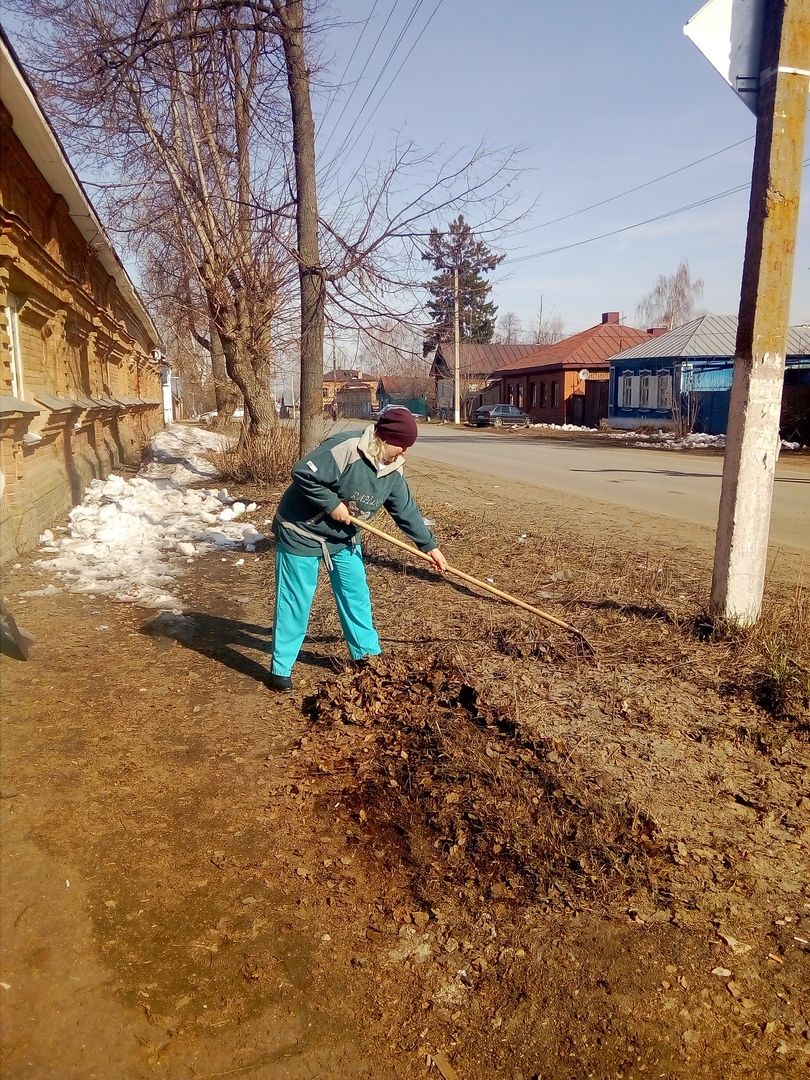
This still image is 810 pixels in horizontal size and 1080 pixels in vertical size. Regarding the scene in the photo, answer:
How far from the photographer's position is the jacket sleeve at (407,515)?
4117mm

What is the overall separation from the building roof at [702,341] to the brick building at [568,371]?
14.9 ft

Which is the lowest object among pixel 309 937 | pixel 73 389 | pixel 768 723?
pixel 309 937

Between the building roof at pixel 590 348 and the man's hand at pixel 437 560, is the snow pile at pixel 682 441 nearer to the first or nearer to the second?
the building roof at pixel 590 348

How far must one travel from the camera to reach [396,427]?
3.75 m

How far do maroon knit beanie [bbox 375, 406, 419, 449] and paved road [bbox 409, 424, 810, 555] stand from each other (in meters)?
5.30

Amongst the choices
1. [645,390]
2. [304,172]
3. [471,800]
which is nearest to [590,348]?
[645,390]

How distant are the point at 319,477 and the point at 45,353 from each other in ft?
22.7

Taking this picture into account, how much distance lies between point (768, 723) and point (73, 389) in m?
10.3

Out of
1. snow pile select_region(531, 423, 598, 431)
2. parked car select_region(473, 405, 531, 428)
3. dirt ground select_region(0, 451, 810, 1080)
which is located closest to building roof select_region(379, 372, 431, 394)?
parked car select_region(473, 405, 531, 428)

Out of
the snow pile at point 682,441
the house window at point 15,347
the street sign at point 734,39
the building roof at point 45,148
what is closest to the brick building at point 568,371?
the snow pile at point 682,441

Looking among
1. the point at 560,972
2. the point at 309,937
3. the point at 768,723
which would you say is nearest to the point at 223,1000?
the point at 309,937

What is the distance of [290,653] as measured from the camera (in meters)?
4.06

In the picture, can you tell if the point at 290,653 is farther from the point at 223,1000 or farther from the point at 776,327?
the point at 776,327

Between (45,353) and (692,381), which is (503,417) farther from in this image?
(45,353)
